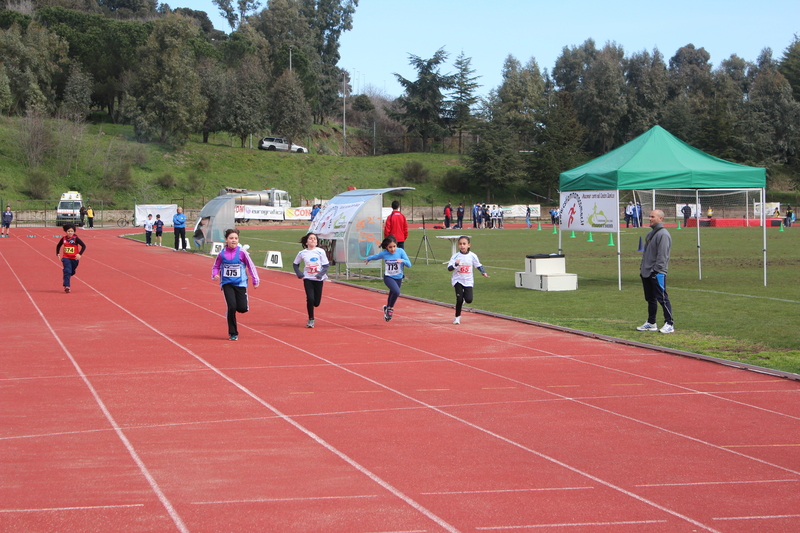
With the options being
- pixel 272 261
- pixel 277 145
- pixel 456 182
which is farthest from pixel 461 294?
pixel 277 145

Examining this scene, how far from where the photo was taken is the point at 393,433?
6.84 m

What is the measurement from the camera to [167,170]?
7606 cm

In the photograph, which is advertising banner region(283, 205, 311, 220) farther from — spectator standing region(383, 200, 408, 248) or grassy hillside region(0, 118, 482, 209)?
spectator standing region(383, 200, 408, 248)

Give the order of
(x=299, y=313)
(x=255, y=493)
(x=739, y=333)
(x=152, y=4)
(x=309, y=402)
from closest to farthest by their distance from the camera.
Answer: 1. (x=255, y=493)
2. (x=309, y=402)
3. (x=739, y=333)
4. (x=299, y=313)
5. (x=152, y=4)

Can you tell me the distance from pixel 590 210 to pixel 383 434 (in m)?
13.4

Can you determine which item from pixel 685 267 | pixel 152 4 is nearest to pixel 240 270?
pixel 685 267

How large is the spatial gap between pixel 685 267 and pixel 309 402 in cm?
1844

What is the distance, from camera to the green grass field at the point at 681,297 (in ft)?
37.4

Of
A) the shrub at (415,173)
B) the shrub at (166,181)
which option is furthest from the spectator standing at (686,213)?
the shrub at (166,181)

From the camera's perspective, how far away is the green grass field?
11.4 meters

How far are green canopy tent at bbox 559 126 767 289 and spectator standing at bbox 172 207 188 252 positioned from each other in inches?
763

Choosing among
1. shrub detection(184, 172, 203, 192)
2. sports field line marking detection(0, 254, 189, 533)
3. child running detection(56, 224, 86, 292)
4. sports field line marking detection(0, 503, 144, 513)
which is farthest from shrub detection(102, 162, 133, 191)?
sports field line marking detection(0, 503, 144, 513)

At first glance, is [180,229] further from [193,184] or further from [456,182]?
[456,182]

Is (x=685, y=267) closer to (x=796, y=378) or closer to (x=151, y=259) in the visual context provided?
(x=796, y=378)
